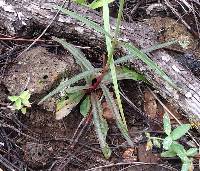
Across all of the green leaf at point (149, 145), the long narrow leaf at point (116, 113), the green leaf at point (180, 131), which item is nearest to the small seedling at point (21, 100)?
the long narrow leaf at point (116, 113)

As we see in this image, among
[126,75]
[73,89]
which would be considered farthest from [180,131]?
[73,89]

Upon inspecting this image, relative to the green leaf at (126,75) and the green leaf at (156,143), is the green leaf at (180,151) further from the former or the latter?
the green leaf at (126,75)

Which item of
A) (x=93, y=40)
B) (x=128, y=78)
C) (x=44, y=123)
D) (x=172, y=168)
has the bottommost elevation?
(x=172, y=168)

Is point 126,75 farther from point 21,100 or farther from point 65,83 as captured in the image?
point 21,100

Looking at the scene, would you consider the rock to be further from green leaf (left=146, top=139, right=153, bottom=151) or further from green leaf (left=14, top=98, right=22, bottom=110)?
green leaf (left=146, top=139, right=153, bottom=151)

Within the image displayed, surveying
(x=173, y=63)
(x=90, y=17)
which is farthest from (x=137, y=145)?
(x=90, y=17)

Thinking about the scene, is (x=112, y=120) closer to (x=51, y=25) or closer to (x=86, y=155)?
(x=86, y=155)
